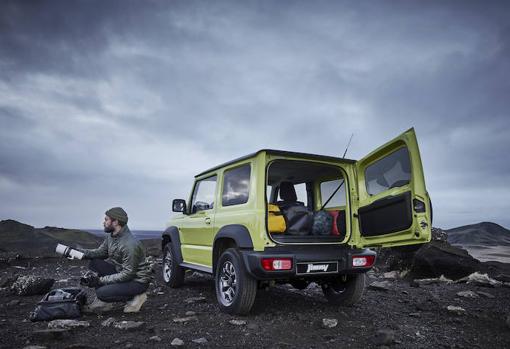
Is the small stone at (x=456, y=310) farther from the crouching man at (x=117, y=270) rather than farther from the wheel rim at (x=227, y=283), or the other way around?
the crouching man at (x=117, y=270)

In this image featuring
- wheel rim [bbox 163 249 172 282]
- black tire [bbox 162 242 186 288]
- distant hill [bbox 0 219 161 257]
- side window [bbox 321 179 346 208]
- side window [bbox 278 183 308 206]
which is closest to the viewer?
side window [bbox 321 179 346 208]

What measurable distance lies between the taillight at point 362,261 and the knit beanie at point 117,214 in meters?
3.02

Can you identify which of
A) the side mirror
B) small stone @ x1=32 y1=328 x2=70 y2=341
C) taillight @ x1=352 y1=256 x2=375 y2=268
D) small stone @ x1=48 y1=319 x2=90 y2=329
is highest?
the side mirror

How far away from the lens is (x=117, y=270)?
499cm

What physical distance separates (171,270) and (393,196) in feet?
14.2

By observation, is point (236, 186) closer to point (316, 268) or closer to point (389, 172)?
point (316, 268)

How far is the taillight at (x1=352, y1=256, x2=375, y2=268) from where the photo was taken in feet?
15.6

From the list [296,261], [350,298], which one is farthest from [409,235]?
[350,298]

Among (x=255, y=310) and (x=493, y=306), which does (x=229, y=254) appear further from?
(x=493, y=306)

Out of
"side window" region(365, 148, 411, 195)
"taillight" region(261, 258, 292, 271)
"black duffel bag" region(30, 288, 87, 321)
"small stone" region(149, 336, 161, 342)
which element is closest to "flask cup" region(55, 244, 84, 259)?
"black duffel bag" region(30, 288, 87, 321)

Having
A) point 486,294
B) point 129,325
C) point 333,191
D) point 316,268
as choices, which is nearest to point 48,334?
point 129,325

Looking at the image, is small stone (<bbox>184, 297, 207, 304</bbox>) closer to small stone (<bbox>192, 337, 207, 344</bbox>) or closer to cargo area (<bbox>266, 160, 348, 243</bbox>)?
cargo area (<bbox>266, 160, 348, 243</bbox>)

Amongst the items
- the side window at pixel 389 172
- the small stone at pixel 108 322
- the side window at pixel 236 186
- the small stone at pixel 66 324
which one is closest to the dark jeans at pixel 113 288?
the small stone at pixel 108 322

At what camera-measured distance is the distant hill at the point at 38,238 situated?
1571 centimetres
